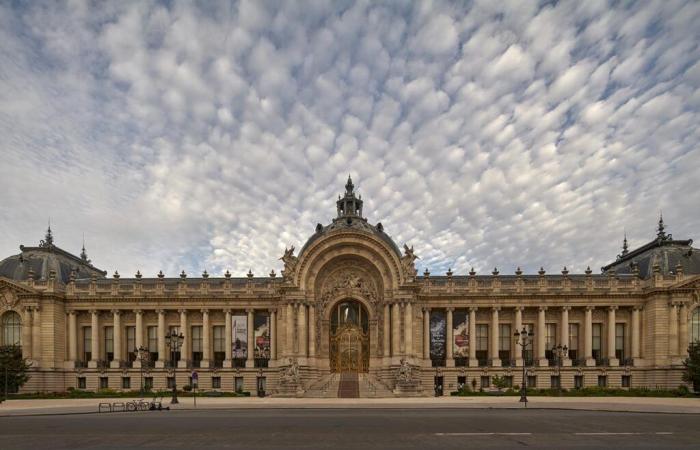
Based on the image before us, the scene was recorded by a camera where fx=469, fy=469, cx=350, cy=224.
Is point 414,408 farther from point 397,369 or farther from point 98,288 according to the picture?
point 98,288

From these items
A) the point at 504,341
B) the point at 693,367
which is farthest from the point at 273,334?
the point at 693,367

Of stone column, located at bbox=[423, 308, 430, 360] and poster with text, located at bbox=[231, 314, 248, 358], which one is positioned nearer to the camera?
stone column, located at bbox=[423, 308, 430, 360]

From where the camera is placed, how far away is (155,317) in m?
59.4

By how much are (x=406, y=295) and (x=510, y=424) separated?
29.2 metres

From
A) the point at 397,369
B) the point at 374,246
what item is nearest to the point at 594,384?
the point at 397,369

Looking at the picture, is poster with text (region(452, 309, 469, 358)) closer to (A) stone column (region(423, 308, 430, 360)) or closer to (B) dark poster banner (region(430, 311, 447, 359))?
(B) dark poster banner (region(430, 311, 447, 359))

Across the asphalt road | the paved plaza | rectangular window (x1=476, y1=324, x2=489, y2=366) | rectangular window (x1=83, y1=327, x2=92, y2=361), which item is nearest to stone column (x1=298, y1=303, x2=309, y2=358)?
rectangular window (x1=476, y1=324, x2=489, y2=366)

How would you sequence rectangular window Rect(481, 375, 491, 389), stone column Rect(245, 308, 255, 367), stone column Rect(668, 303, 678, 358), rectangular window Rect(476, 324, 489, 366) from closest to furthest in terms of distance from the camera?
stone column Rect(668, 303, 678, 358) → rectangular window Rect(481, 375, 491, 389) → stone column Rect(245, 308, 255, 367) → rectangular window Rect(476, 324, 489, 366)

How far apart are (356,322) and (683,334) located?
121 ft

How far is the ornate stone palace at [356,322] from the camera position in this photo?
53.5 metres

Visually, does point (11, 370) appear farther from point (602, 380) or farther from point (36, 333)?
point (602, 380)

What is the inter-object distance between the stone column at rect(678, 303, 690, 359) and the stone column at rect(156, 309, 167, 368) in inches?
2362

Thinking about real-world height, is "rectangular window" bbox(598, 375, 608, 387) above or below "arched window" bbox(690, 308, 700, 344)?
below

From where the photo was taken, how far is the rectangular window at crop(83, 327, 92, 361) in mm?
59344
